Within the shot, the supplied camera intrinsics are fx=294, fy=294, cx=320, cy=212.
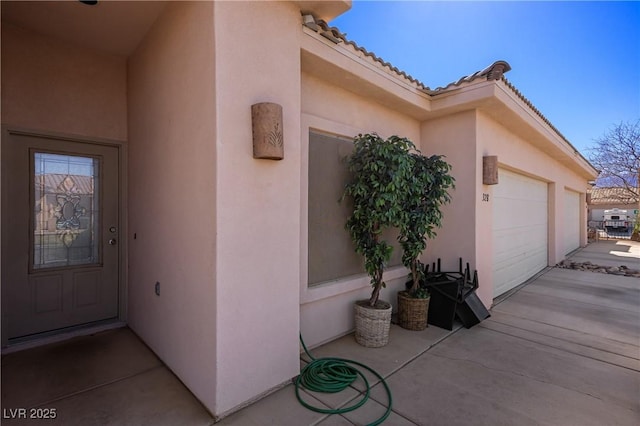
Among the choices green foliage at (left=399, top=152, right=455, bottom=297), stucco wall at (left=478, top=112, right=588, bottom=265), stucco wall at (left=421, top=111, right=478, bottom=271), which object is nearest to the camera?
green foliage at (left=399, top=152, right=455, bottom=297)

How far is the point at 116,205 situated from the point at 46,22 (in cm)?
220

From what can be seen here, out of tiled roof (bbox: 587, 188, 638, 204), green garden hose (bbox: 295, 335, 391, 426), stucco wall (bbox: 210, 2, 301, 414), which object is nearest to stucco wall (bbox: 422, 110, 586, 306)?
green garden hose (bbox: 295, 335, 391, 426)

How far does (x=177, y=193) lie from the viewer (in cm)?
285

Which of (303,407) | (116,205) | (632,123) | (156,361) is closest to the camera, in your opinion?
(303,407)

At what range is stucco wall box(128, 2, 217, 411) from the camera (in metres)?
2.40

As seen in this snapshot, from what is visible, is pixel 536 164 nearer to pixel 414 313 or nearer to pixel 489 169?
pixel 489 169

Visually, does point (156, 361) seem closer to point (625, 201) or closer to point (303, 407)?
point (303, 407)

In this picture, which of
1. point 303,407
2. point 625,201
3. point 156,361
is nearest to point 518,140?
point 303,407

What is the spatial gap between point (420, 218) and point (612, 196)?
2941cm

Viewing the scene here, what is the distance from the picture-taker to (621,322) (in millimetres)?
4520

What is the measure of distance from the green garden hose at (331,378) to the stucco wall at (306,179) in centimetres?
50

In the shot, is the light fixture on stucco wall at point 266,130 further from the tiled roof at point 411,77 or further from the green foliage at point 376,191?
the green foliage at point 376,191

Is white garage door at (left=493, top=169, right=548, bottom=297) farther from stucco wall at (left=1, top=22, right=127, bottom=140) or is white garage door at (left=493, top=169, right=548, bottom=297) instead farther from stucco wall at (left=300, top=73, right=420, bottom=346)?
stucco wall at (left=1, top=22, right=127, bottom=140)

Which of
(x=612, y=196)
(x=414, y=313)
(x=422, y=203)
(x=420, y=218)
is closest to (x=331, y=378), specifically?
(x=414, y=313)
